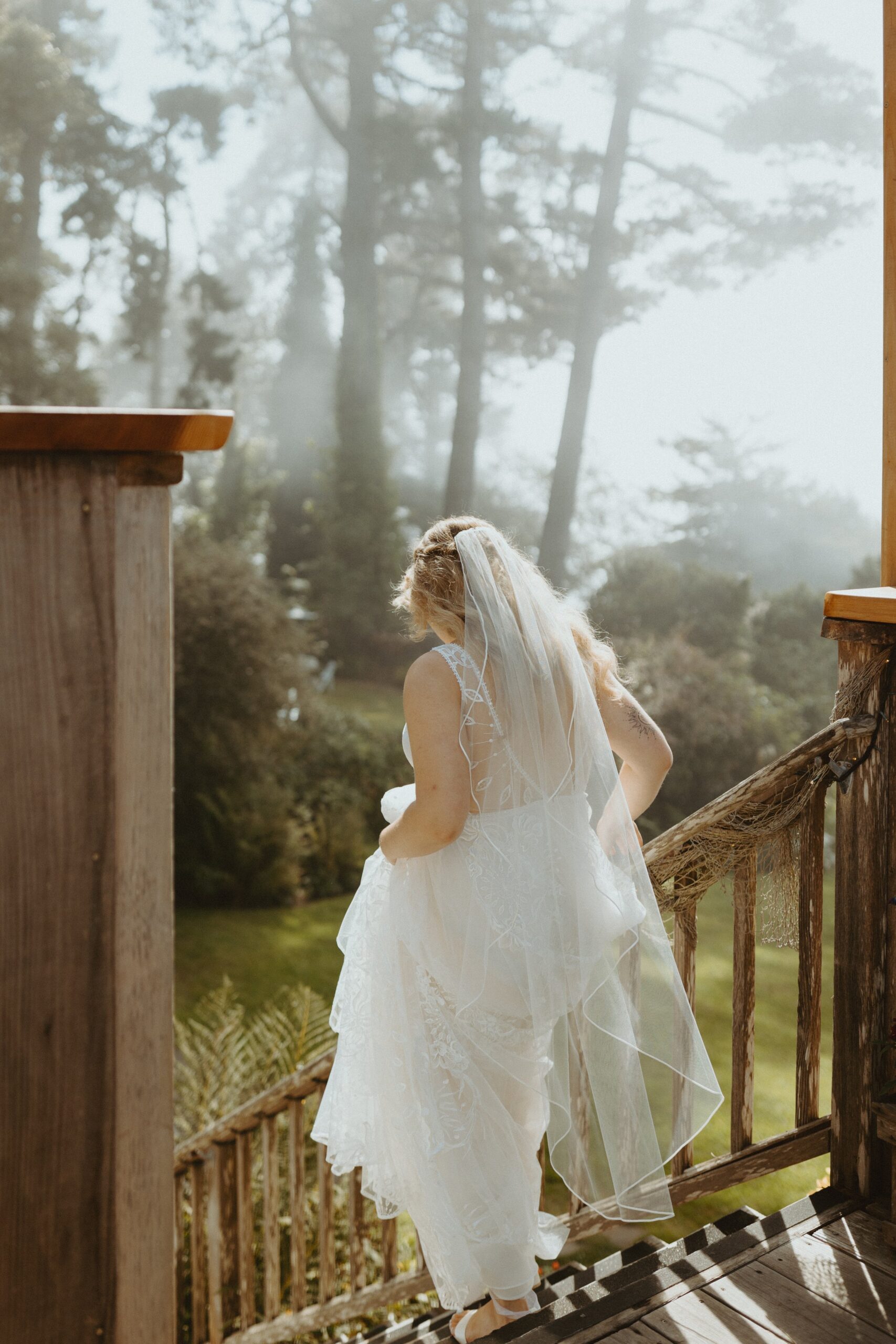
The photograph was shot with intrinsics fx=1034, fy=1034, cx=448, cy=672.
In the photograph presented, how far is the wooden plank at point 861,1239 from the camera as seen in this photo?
1.91 meters

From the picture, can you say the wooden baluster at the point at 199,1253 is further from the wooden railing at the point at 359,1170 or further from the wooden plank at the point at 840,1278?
the wooden plank at the point at 840,1278

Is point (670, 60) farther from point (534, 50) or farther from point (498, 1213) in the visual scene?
point (498, 1213)

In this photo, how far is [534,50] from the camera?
1070 cm

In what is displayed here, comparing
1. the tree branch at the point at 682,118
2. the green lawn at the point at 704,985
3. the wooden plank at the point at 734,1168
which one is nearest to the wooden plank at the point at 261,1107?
the wooden plank at the point at 734,1168

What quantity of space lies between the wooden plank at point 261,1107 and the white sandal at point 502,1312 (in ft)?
1.85

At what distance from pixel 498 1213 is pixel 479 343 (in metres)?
10.4

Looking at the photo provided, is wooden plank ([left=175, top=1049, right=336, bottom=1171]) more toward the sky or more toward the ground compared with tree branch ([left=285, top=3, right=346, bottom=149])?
more toward the ground

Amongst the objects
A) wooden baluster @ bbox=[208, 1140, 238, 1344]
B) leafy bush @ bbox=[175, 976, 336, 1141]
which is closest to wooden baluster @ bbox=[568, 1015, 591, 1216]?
wooden baluster @ bbox=[208, 1140, 238, 1344]

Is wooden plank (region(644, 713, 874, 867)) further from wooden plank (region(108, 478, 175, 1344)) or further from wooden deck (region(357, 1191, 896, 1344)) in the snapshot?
wooden plank (region(108, 478, 175, 1344))

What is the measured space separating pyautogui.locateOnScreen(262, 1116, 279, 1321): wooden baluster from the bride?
2.56 feet

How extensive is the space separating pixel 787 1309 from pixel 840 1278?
138 millimetres

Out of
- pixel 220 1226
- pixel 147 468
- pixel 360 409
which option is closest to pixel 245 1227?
pixel 220 1226

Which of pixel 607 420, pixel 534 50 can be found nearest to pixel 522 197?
pixel 534 50

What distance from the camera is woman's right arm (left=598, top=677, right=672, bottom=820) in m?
2.09
